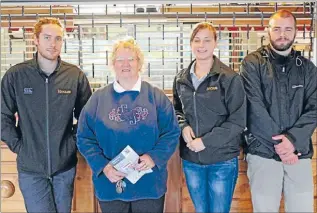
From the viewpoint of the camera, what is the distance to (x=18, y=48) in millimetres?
3732

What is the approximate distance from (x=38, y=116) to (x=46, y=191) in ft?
1.43

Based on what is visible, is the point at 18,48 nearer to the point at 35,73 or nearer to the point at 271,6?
the point at 35,73

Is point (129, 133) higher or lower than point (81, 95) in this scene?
lower

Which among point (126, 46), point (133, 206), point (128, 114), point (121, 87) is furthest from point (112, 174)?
point (126, 46)

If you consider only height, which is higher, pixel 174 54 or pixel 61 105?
pixel 174 54

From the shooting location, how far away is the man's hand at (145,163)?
214 cm

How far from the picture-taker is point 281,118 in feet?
8.07

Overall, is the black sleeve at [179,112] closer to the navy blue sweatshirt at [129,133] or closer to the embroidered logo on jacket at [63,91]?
the navy blue sweatshirt at [129,133]

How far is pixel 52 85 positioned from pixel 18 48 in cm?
151

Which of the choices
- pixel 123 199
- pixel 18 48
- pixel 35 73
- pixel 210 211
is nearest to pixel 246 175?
pixel 210 211

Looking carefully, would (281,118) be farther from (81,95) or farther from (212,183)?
(81,95)

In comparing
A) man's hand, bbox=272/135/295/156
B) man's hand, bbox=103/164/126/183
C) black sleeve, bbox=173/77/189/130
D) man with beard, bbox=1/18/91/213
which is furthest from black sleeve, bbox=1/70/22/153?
man's hand, bbox=272/135/295/156

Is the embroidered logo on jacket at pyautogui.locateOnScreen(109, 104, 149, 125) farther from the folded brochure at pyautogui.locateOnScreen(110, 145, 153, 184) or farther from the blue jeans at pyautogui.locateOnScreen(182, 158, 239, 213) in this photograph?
the blue jeans at pyautogui.locateOnScreen(182, 158, 239, 213)

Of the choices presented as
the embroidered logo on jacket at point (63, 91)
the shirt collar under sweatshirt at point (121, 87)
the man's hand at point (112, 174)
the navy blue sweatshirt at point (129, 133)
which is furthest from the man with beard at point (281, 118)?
the embroidered logo on jacket at point (63, 91)
